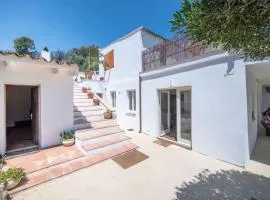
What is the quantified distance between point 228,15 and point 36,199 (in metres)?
5.10

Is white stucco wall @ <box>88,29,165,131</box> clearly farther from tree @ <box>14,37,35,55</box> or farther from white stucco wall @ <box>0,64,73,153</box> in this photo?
tree @ <box>14,37,35,55</box>

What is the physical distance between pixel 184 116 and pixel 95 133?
435 centimetres

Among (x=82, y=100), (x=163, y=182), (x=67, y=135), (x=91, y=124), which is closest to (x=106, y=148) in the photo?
(x=67, y=135)

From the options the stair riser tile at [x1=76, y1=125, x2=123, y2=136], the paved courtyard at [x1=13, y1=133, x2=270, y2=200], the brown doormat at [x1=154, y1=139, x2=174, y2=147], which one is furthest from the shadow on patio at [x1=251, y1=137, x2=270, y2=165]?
the stair riser tile at [x1=76, y1=125, x2=123, y2=136]

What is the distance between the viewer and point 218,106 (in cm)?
531

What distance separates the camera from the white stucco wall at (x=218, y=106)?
477 cm

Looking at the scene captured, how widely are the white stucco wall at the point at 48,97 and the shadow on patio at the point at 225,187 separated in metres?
5.41

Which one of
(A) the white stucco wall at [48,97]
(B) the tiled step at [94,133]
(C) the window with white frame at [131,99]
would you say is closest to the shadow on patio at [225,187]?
(B) the tiled step at [94,133]

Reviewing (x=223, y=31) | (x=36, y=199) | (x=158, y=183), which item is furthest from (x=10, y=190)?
(x=223, y=31)

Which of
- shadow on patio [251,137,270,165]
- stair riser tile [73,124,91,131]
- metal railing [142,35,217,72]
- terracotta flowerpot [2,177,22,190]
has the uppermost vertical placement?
metal railing [142,35,217,72]

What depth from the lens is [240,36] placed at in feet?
6.61

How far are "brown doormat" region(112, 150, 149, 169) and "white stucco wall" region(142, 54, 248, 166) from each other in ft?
7.84

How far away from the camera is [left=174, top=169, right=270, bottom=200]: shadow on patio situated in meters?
3.48

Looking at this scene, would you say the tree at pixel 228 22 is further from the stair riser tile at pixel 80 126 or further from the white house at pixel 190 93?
the stair riser tile at pixel 80 126
